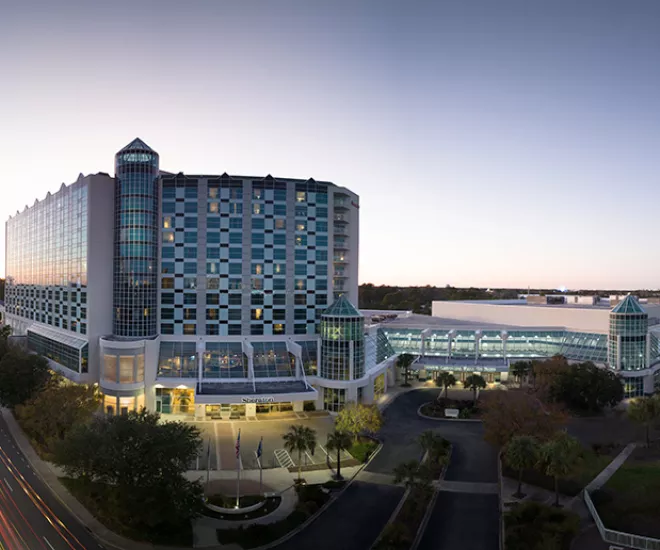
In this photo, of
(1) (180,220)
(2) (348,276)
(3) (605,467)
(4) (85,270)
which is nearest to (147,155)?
(1) (180,220)

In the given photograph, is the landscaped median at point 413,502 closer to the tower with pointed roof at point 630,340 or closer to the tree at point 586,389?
the tree at point 586,389

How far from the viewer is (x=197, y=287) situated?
88625mm

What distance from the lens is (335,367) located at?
82562 millimetres

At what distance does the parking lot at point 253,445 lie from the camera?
58562 millimetres

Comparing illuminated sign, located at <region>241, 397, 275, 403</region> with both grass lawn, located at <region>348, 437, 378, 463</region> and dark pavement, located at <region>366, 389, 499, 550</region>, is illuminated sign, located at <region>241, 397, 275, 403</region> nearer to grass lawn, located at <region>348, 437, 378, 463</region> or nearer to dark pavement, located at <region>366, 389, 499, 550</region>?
grass lawn, located at <region>348, 437, 378, 463</region>

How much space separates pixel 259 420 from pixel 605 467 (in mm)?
47065

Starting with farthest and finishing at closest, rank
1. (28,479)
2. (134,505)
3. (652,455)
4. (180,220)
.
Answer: (180,220) < (652,455) < (28,479) < (134,505)

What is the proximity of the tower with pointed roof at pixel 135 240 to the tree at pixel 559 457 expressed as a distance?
215 feet

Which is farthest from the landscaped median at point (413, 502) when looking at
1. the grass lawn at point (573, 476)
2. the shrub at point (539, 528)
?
the grass lawn at point (573, 476)

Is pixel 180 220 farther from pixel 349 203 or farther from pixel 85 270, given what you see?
pixel 349 203

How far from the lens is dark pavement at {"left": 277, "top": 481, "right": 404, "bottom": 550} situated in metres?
41.3

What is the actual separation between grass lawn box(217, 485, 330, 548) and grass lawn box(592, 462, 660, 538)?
1019 inches

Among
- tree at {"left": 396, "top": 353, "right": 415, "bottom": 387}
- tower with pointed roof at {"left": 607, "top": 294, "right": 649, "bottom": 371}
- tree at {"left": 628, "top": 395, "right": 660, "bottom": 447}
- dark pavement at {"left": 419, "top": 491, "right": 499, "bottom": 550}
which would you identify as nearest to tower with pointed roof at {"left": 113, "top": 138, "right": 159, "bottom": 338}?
tree at {"left": 396, "top": 353, "right": 415, "bottom": 387}

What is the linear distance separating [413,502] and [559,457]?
1415 cm
